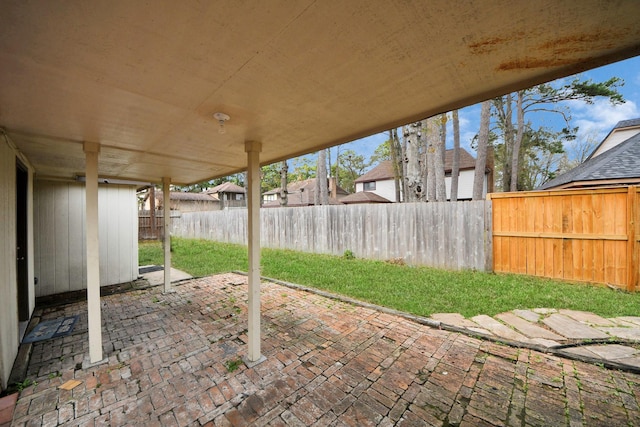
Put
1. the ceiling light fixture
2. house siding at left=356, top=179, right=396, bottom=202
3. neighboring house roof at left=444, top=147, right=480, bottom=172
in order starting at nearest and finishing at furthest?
the ceiling light fixture, neighboring house roof at left=444, top=147, right=480, bottom=172, house siding at left=356, top=179, right=396, bottom=202

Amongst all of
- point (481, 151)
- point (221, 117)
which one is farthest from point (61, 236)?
point (481, 151)

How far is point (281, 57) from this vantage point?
4.25ft

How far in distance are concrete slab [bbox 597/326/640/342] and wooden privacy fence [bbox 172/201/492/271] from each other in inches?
96.6

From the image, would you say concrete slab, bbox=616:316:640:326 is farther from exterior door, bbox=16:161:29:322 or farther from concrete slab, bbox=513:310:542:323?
exterior door, bbox=16:161:29:322

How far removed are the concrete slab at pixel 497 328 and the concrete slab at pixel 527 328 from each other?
0.11 meters

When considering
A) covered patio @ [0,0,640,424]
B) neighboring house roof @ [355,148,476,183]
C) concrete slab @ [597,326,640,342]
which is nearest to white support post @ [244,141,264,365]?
covered patio @ [0,0,640,424]

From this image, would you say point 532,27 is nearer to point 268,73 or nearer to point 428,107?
point 428,107

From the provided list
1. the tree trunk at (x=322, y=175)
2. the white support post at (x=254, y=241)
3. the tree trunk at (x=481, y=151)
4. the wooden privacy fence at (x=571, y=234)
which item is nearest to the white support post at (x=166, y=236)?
the white support post at (x=254, y=241)

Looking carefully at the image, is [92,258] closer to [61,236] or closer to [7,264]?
[7,264]

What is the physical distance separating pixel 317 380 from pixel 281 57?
2.53m

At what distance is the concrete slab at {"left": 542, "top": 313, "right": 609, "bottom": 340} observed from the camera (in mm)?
2834

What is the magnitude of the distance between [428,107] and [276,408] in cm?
263

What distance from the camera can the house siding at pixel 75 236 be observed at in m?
4.58

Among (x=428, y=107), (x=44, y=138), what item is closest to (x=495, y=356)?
(x=428, y=107)
